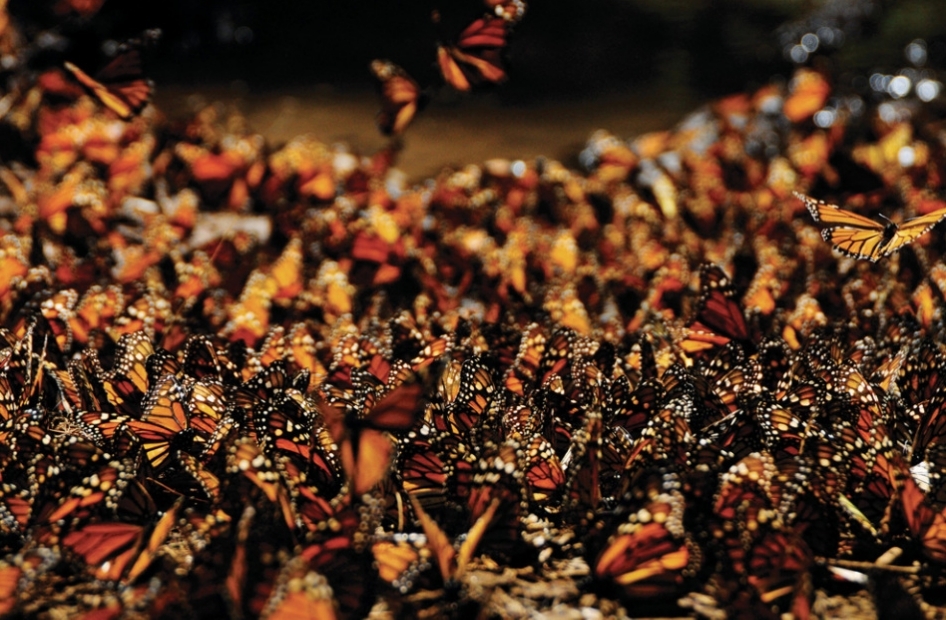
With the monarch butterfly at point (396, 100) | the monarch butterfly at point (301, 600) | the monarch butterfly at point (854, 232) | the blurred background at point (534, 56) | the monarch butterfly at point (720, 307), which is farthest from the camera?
the blurred background at point (534, 56)

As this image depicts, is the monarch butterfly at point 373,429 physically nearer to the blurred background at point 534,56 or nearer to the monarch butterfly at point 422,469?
the monarch butterfly at point 422,469

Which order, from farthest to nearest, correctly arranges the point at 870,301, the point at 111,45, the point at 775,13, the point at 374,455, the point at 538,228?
Answer: the point at 775,13 < the point at 111,45 < the point at 538,228 < the point at 870,301 < the point at 374,455

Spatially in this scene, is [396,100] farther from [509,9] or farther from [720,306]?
[720,306]

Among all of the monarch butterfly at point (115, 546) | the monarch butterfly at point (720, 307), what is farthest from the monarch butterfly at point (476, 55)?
the monarch butterfly at point (115, 546)

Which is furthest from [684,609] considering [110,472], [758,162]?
[758,162]

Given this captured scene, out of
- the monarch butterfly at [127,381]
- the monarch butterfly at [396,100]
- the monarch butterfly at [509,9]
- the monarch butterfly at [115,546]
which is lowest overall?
the monarch butterfly at [115,546]

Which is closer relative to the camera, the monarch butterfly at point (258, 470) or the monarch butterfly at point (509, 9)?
the monarch butterfly at point (258, 470)

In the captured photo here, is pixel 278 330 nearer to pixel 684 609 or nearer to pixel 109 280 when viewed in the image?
pixel 109 280
